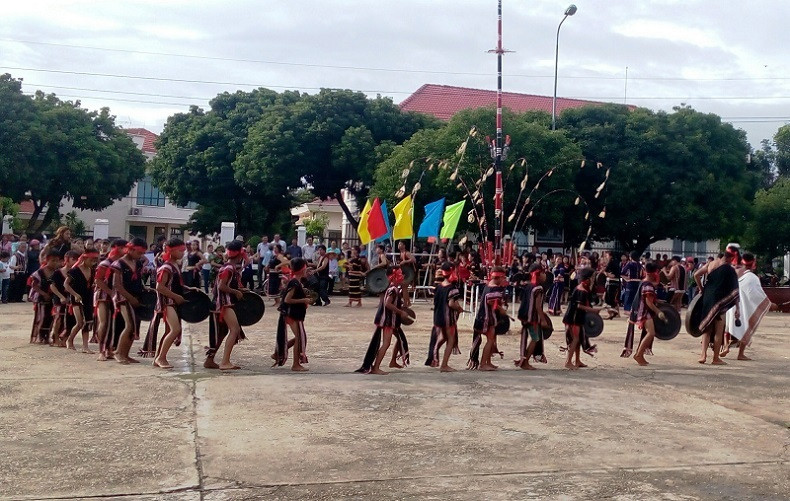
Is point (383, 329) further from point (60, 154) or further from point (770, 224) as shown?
point (60, 154)

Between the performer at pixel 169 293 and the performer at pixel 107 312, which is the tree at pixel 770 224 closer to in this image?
the performer at pixel 107 312

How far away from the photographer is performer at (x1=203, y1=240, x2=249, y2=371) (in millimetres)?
10727

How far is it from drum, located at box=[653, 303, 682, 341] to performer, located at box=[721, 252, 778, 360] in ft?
4.33

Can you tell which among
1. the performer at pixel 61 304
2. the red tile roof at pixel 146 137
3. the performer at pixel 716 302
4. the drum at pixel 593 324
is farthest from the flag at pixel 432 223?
the red tile roof at pixel 146 137

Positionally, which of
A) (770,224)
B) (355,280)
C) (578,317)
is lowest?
(355,280)

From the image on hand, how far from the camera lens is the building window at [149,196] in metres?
57.4

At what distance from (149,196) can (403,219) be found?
3999 centimetres

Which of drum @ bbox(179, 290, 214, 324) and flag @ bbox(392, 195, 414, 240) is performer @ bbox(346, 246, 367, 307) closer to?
flag @ bbox(392, 195, 414, 240)

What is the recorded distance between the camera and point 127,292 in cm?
1104

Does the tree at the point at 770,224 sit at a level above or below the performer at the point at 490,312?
above

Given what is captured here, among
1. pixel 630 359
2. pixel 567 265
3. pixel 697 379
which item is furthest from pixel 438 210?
pixel 697 379

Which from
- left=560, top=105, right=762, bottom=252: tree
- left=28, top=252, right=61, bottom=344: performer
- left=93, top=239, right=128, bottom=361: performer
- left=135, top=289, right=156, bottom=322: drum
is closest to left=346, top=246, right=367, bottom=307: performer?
left=28, top=252, right=61, bottom=344: performer

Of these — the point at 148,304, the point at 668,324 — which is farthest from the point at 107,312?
the point at 668,324

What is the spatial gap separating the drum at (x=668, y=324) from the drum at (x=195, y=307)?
19.2ft
